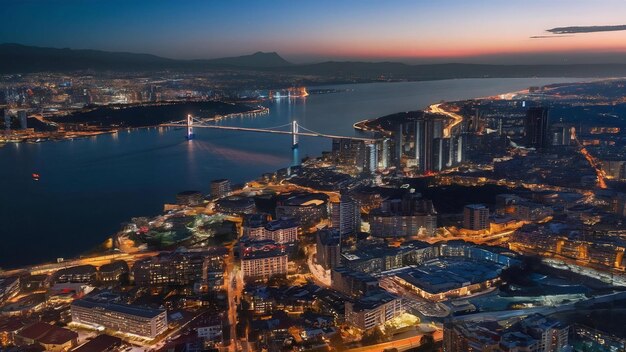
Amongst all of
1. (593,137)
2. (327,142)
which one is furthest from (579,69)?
(327,142)

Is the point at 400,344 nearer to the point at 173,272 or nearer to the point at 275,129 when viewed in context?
the point at 173,272

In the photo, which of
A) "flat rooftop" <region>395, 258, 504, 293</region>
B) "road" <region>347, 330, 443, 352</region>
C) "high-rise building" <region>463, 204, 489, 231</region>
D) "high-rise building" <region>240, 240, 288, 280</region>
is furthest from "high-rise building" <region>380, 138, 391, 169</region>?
"road" <region>347, 330, 443, 352</region>

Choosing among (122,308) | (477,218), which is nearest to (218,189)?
(477,218)

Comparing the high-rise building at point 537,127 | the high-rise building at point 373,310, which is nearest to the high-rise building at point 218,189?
the high-rise building at point 373,310

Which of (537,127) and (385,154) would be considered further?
(537,127)

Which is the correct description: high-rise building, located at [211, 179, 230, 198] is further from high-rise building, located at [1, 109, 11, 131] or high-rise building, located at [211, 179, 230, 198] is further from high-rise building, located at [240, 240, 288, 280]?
high-rise building, located at [1, 109, 11, 131]

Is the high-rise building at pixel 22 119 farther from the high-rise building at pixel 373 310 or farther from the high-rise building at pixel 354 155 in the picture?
the high-rise building at pixel 373 310

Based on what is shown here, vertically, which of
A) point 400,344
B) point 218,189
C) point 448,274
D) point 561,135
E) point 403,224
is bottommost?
point 400,344
